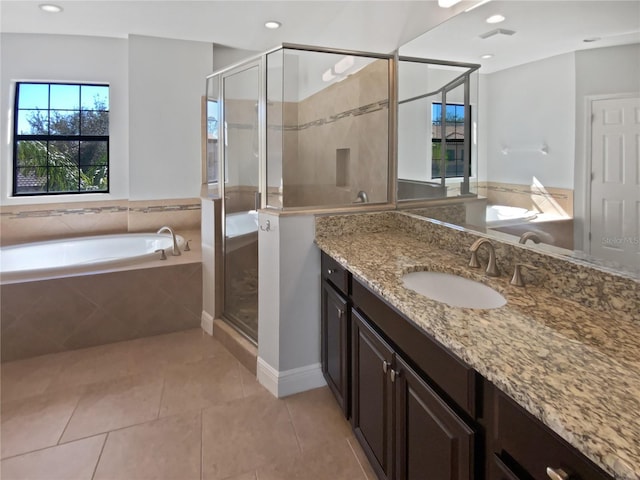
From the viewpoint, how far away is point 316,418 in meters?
1.97

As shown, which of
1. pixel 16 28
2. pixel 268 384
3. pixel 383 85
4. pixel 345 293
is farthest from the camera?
pixel 16 28

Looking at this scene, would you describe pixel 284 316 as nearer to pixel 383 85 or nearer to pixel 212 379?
pixel 212 379

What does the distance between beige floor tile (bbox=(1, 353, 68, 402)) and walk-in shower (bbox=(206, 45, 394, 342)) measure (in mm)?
1134

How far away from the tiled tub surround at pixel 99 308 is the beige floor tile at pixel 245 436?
1.16 metres

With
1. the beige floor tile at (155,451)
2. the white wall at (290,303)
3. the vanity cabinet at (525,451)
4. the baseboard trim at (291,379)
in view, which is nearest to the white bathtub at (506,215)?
the vanity cabinet at (525,451)

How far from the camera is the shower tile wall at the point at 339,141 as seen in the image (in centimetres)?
240

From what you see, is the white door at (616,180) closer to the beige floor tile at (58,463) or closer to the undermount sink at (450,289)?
the undermount sink at (450,289)

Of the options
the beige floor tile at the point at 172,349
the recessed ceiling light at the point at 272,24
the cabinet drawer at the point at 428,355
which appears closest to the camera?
the cabinet drawer at the point at 428,355

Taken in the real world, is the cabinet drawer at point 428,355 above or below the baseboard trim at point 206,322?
above

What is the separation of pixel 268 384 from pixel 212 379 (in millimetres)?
380

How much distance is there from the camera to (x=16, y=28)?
143 inches

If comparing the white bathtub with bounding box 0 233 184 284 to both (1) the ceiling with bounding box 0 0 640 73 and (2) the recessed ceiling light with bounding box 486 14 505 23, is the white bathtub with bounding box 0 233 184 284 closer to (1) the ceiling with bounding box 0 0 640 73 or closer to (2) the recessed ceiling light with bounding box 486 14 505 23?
(1) the ceiling with bounding box 0 0 640 73

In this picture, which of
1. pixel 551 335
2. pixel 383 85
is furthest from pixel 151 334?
pixel 551 335

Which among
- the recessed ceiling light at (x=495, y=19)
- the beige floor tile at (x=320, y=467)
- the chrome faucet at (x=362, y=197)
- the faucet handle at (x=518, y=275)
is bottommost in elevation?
the beige floor tile at (x=320, y=467)
